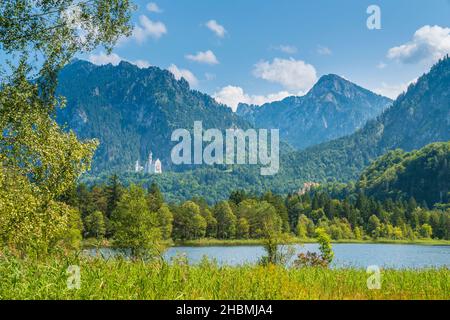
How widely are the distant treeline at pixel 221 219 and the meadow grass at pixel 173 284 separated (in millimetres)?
60283

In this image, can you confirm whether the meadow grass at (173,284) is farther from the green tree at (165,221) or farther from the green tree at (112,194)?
the green tree at (112,194)

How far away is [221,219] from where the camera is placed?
16125 cm

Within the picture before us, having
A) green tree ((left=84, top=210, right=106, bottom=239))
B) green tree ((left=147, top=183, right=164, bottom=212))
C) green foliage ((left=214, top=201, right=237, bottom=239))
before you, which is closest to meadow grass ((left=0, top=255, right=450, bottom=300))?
green tree ((left=84, top=210, right=106, bottom=239))

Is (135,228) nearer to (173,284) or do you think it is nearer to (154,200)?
(173,284)

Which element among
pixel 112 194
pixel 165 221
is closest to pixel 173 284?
pixel 165 221

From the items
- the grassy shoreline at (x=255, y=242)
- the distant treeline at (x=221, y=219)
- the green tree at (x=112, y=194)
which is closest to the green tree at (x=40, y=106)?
the distant treeline at (x=221, y=219)

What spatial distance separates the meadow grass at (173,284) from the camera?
1202 cm

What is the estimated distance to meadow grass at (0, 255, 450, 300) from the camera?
473 inches

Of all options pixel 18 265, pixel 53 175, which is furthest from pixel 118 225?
pixel 18 265

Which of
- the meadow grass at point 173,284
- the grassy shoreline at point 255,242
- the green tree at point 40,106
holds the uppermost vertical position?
the green tree at point 40,106

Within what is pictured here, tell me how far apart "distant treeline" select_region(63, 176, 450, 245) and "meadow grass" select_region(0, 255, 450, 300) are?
6028 cm

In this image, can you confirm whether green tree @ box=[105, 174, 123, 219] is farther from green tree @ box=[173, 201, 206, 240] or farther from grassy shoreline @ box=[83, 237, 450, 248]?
green tree @ box=[173, 201, 206, 240]
